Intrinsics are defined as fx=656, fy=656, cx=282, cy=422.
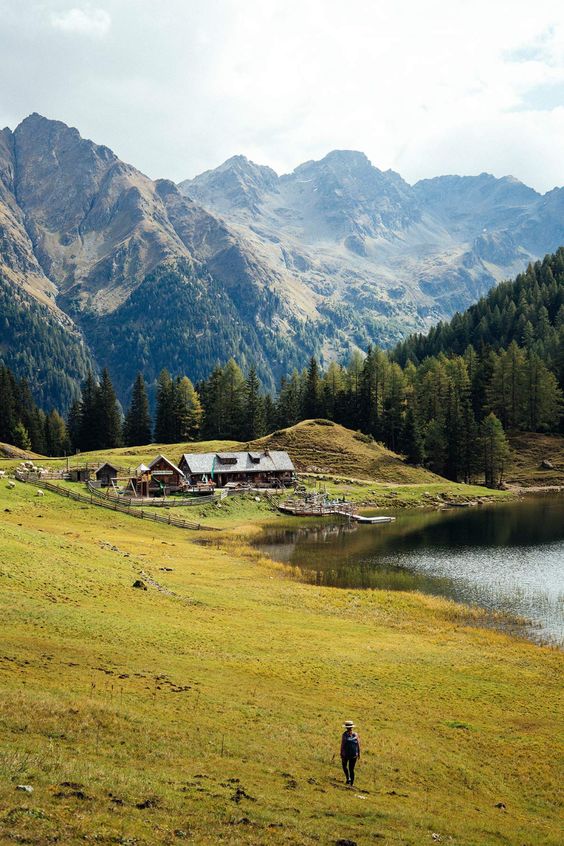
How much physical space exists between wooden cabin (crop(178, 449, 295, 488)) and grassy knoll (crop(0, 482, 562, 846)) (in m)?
74.3

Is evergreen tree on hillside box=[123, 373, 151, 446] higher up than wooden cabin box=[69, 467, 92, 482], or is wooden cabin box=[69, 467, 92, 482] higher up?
evergreen tree on hillside box=[123, 373, 151, 446]

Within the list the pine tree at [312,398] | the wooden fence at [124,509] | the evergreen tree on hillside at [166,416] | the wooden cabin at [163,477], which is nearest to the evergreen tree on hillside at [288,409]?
the pine tree at [312,398]

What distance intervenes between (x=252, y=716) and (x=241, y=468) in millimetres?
104620

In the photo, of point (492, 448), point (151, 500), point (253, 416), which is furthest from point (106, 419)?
point (492, 448)

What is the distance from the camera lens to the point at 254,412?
A: 579 ft

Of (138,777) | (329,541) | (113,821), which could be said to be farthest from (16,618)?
(329,541)

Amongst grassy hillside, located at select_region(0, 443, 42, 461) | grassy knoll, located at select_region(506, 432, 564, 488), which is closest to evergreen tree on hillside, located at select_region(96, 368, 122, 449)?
grassy hillside, located at select_region(0, 443, 42, 461)

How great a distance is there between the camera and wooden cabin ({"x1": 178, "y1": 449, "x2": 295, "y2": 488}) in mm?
128000

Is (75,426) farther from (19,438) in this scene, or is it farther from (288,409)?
(288,409)

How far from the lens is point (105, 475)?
11350cm

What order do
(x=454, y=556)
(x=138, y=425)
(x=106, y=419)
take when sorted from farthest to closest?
(x=138, y=425)
(x=106, y=419)
(x=454, y=556)

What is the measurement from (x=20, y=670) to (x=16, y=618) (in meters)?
8.56

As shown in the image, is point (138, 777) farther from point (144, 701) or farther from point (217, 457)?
point (217, 457)

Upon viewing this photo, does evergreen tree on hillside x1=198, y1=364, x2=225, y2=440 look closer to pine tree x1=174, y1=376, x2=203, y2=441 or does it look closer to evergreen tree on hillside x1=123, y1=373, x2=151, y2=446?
pine tree x1=174, y1=376, x2=203, y2=441
